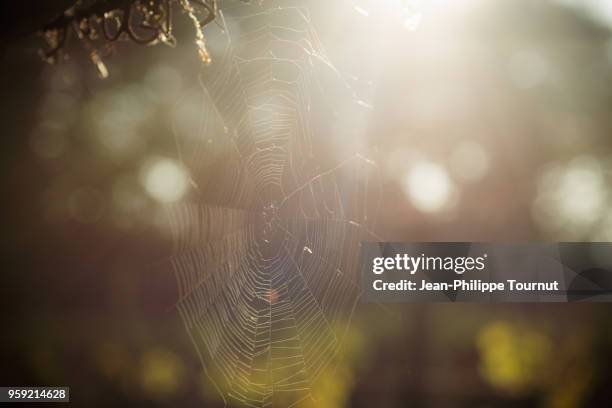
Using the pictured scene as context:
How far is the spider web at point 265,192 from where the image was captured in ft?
5.98

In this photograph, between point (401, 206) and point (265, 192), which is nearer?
point (265, 192)

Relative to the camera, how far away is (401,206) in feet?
12.0

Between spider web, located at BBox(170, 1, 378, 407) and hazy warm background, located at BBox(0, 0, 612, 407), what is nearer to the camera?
spider web, located at BBox(170, 1, 378, 407)

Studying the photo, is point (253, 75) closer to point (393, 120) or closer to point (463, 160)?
point (393, 120)

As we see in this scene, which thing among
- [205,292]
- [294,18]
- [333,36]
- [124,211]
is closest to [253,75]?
[294,18]

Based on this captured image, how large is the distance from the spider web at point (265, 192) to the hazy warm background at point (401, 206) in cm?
82

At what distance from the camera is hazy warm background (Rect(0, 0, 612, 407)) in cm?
326

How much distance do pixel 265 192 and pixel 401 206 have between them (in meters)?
1.84

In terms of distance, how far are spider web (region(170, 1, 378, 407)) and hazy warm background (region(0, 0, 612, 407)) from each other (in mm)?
819

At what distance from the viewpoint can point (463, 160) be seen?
399 centimetres

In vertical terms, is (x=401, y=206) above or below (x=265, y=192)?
above

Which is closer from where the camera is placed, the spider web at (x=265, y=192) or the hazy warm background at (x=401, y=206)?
the spider web at (x=265, y=192)

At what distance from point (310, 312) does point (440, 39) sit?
1777 millimetres

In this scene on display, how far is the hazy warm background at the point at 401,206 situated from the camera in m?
3.26
